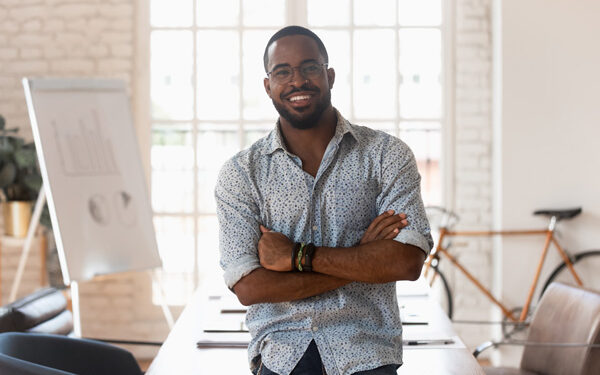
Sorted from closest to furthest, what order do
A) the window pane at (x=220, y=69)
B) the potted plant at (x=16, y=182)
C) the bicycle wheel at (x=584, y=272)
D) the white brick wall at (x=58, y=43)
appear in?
1. the potted plant at (x=16, y=182)
2. the bicycle wheel at (x=584, y=272)
3. the white brick wall at (x=58, y=43)
4. the window pane at (x=220, y=69)

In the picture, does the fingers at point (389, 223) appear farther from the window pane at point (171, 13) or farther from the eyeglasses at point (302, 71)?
the window pane at point (171, 13)

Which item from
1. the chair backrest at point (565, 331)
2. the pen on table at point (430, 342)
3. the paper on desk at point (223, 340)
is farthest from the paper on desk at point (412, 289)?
the paper on desk at point (223, 340)

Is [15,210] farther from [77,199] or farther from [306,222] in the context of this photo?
[306,222]

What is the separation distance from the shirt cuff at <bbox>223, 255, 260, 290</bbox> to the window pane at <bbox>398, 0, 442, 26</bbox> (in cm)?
360

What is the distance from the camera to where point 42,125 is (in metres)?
3.66

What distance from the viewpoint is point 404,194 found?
1841mm

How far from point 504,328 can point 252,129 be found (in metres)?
2.20

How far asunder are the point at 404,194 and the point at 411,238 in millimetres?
118

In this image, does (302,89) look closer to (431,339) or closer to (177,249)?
(431,339)

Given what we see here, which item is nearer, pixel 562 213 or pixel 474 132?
pixel 562 213

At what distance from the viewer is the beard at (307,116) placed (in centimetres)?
187

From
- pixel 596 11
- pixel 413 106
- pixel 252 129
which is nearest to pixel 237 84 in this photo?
pixel 252 129

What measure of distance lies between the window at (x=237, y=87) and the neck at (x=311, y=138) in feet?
10.5

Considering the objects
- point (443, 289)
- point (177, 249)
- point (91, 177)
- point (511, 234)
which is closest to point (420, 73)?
point (511, 234)
